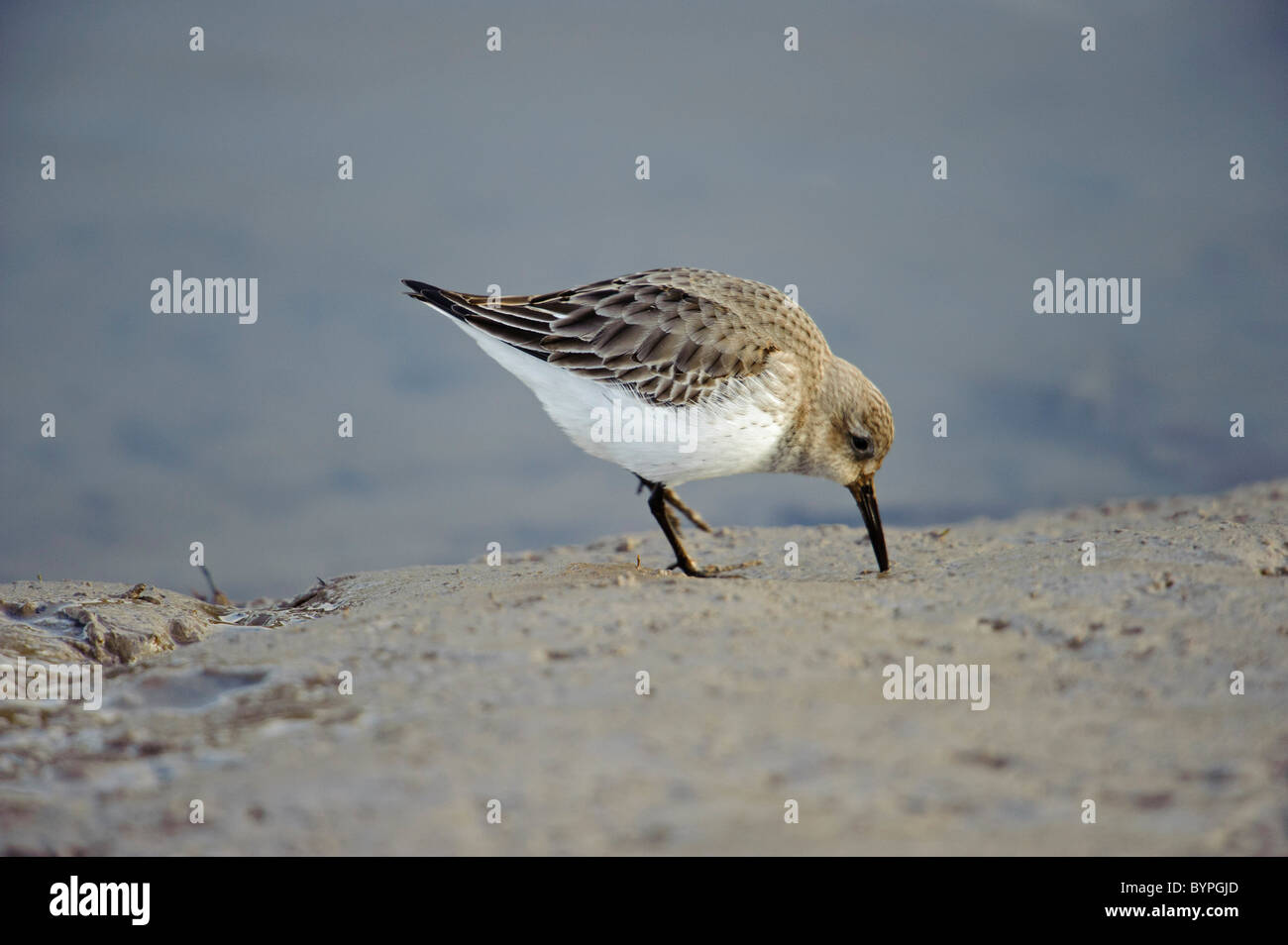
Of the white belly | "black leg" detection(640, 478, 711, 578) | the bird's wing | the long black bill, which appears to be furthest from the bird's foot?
the bird's wing

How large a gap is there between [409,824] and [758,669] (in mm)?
1492

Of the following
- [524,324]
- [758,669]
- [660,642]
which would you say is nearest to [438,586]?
[524,324]

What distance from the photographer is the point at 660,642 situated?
4.23m

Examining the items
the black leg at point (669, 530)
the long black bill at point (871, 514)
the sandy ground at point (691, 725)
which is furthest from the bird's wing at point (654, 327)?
the sandy ground at point (691, 725)

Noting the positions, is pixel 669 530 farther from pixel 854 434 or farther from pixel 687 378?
pixel 854 434

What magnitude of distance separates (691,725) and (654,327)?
3.46 m

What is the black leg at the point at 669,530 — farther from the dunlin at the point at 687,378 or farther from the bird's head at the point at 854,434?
the bird's head at the point at 854,434

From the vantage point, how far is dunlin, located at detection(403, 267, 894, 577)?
6234 mm

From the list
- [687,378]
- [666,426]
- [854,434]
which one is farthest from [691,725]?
[854,434]

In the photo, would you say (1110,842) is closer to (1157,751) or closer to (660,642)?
(1157,751)

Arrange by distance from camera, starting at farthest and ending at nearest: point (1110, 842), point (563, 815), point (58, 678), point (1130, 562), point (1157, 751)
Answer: point (1130, 562) < point (58, 678) < point (1157, 751) < point (563, 815) < point (1110, 842)

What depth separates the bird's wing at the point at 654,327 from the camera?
626cm

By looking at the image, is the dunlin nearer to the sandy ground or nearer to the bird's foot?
the bird's foot

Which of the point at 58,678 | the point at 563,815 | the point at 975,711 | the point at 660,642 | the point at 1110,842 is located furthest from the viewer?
the point at 58,678
